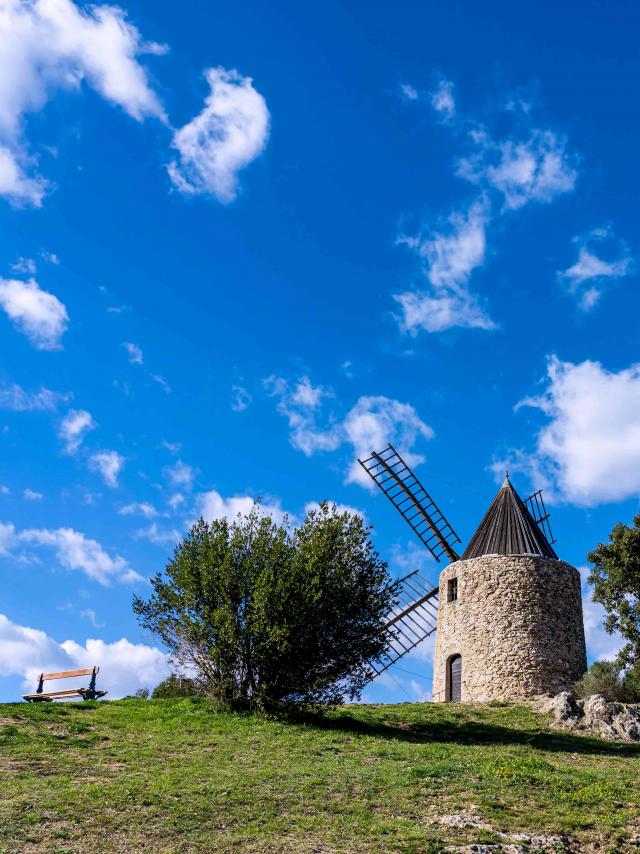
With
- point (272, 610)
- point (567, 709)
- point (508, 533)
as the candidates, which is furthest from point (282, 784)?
point (508, 533)

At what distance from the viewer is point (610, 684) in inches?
1182

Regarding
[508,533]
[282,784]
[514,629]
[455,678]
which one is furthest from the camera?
[508,533]

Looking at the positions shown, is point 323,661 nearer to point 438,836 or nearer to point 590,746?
point 590,746

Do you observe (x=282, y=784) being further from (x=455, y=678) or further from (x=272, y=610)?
(x=455, y=678)

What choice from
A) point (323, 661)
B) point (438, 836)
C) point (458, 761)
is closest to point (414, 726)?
point (323, 661)

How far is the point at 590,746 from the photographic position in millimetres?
23125

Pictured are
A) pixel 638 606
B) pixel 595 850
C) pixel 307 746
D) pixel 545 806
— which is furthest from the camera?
pixel 638 606

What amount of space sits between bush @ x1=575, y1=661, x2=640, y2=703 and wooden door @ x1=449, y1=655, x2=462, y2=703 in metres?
5.06

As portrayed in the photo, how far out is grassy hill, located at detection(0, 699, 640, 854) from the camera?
42.2 feet

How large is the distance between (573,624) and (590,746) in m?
11.5

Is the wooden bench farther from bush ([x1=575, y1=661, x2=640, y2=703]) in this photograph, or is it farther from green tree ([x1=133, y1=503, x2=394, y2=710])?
bush ([x1=575, y1=661, x2=640, y2=703])

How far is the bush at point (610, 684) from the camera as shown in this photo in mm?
29188

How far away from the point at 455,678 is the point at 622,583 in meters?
9.21

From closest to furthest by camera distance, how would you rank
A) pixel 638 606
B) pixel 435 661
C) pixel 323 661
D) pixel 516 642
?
pixel 323 661 → pixel 638 606 → pixel 516 642 → pixel 435 661
